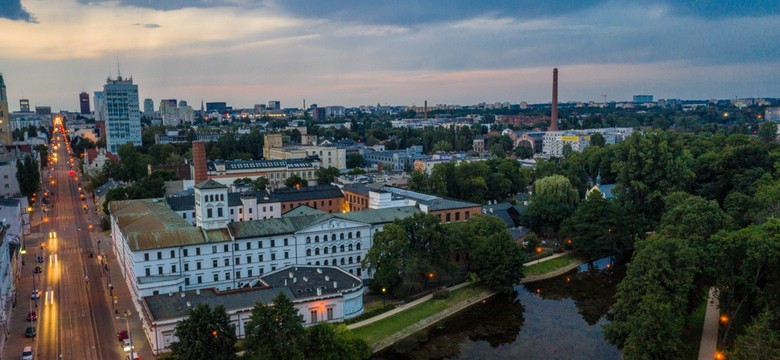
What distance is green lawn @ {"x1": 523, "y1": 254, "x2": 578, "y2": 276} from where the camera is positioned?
5775cm

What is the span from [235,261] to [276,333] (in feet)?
60.9

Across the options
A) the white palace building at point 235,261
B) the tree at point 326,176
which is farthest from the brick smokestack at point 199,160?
the white palace building at point 235,261

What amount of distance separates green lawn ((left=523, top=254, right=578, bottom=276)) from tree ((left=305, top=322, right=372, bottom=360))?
1005 inches

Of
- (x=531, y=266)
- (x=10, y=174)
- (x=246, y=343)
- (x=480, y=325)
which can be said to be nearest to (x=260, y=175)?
(x=10, y=174)

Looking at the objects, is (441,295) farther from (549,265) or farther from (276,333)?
(276,333)

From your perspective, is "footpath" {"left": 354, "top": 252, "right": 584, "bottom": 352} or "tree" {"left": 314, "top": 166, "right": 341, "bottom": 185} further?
"tree" {"left": 314, "top": 166, "right": 341, "bottom": 185}

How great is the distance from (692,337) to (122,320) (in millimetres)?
39943

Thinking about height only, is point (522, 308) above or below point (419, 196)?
below

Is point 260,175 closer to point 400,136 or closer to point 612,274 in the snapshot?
point 612,274

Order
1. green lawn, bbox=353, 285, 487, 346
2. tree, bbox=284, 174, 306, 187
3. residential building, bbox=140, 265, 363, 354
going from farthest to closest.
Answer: tree, bbox=284, 174, 306, 187, green lawn, bbox=353, 285, 487, 346, residential building, bbox=140, 265, 363, 354

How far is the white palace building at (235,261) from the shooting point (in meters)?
41.1

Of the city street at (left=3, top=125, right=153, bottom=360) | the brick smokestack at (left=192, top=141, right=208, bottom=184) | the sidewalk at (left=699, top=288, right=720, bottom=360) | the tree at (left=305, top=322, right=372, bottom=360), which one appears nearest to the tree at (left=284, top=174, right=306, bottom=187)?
the brick smokestack at (left=192, top=141, right=208, bottom=184)

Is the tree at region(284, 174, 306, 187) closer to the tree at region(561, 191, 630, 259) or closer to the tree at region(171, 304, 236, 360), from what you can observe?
the tree at region(561, 191, 630, 259)

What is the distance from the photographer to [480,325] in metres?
45.8
